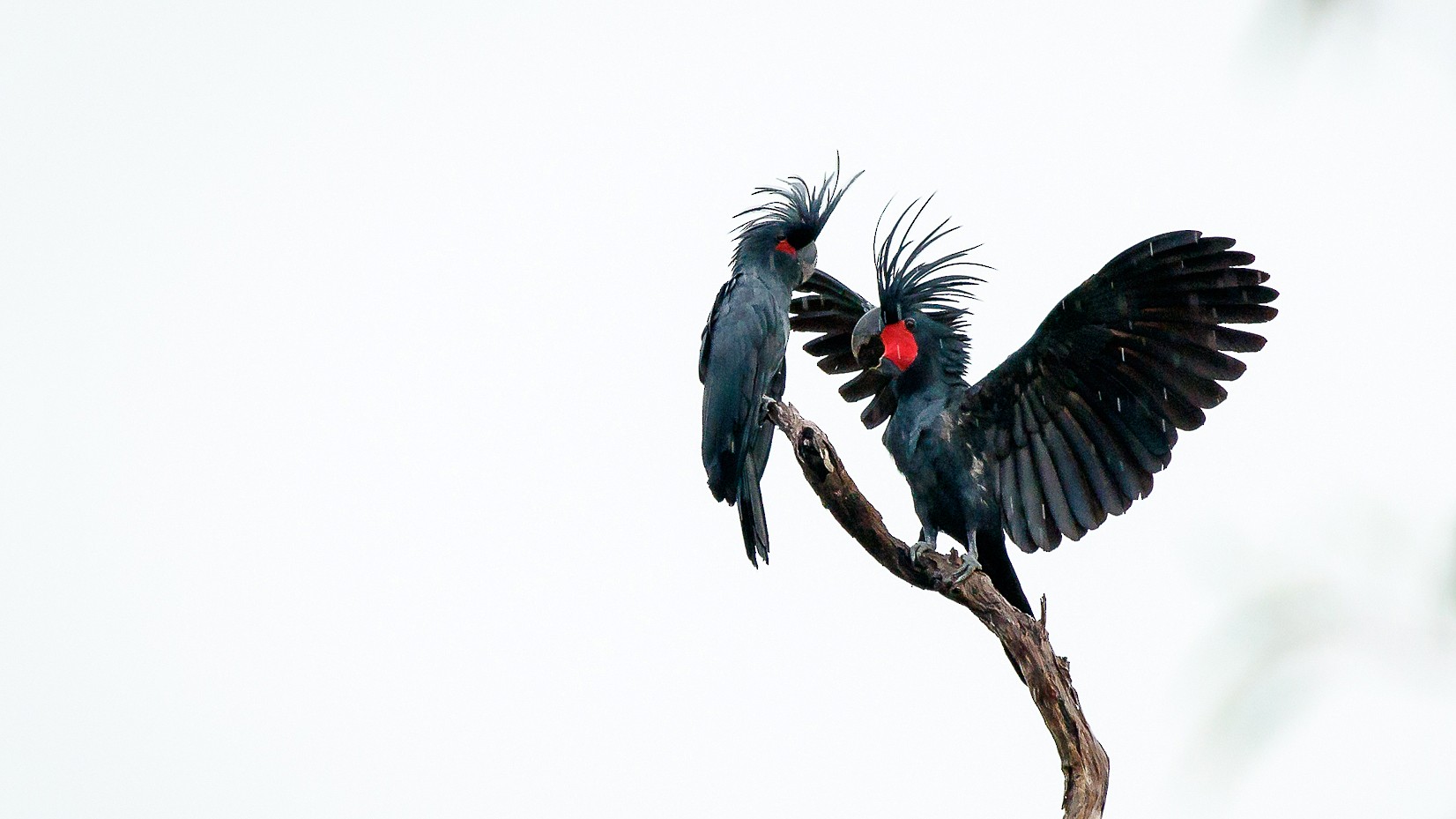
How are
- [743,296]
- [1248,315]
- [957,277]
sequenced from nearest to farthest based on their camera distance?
1. [1248,315]
2. [957,277]
3. [743,296]

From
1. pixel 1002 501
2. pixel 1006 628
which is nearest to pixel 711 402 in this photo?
pixel 1002 501

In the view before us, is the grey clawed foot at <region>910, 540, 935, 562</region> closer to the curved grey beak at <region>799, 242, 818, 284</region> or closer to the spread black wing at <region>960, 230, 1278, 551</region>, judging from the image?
the spread black wing at <region>960, 230, 1278, 551</region>

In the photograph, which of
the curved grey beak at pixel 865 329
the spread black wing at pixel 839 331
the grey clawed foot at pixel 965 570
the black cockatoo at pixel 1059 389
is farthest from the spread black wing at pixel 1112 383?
the spread black wing at pixel 839 331

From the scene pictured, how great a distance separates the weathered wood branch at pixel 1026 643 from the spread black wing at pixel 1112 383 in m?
0.54

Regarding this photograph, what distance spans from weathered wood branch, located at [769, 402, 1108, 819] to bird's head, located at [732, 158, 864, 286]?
143 centimetres

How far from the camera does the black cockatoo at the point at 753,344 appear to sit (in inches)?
225

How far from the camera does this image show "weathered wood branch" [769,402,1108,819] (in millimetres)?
4609

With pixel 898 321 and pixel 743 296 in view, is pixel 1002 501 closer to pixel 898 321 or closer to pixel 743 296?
pixel 898 321

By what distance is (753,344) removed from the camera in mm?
5699

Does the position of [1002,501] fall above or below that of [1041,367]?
below

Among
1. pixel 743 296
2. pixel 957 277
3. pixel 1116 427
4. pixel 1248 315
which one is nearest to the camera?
pixel 1248 315

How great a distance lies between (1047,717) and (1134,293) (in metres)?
1.59

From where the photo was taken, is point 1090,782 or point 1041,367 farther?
point 1041,367

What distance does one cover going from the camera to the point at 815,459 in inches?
182
